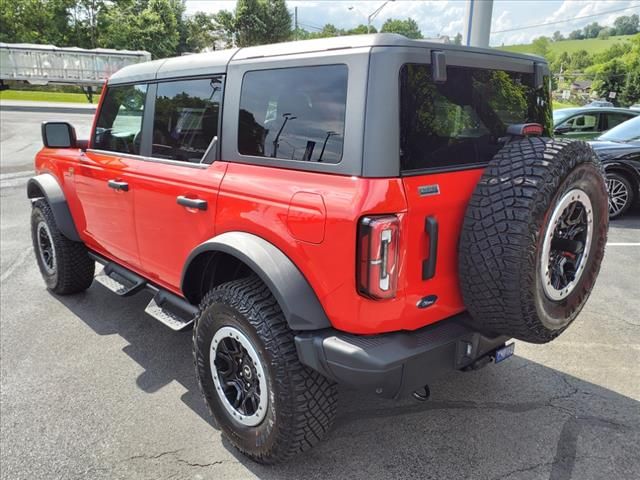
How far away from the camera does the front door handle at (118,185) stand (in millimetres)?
3497

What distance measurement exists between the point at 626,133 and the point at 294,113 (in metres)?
7.40

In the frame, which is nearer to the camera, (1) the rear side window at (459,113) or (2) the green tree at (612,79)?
(1) the rear side window at (459,113)

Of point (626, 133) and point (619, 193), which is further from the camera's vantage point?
point (626, 133)

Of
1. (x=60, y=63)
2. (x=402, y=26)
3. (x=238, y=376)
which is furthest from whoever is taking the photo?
(x=402, y=26)

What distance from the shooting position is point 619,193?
299 inches

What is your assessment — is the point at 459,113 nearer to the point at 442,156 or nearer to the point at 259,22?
the point at 442,156

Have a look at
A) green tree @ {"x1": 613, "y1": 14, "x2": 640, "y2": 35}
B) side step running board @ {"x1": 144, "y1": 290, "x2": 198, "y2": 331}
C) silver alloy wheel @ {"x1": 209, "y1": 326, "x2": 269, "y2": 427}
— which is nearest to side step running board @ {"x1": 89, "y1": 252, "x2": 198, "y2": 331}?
side step running board @ {"x1": 144, "y1": 290, "x2": 198, "y2": 331}

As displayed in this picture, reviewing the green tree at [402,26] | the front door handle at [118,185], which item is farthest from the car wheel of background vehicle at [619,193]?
the green tree at [402,26]

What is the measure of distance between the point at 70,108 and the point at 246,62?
91.7ft

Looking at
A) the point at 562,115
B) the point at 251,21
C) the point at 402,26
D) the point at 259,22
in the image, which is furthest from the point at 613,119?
the point at 402,26

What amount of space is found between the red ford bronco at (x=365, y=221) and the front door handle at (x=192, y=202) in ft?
0.04

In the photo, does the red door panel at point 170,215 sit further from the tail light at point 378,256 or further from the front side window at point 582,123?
the front side window at point 582,123

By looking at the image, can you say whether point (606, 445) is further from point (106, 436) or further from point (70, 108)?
point (70, 108)

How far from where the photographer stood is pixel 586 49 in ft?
498
